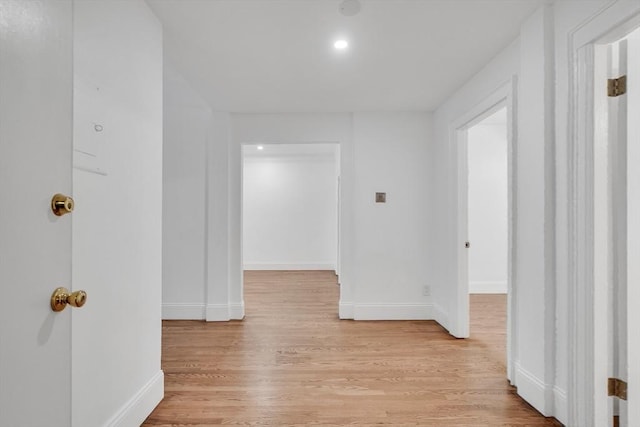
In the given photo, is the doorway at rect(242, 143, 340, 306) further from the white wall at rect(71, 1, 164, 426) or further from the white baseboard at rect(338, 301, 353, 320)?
the white wall at rect(71, 1, 164, 426)

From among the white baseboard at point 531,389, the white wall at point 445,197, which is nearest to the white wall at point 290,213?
the white wall at point 445,197

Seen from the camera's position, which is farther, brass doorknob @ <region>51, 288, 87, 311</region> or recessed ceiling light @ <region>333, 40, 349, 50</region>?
recessed ceiling light @ <region>333, 40, 349, 50</region>

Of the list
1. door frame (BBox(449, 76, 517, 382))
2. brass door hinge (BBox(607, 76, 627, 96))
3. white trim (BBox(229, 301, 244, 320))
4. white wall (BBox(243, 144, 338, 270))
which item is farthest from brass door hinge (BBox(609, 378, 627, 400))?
white wall (BBox(243, 144, 338, 270))

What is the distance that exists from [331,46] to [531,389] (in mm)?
2545

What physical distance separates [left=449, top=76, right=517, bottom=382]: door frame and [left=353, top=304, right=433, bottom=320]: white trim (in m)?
0.55

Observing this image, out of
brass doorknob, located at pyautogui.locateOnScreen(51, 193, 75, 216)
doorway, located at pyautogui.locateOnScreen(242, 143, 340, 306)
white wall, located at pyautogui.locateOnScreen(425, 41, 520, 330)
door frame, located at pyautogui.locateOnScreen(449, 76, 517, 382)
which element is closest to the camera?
brass doorknob, located at pyautogui.locateOnScreen(51, 193, 75, 216)

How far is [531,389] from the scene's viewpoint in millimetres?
2041

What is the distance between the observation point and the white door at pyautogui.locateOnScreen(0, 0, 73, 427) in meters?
0.70

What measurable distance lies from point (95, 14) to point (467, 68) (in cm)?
253

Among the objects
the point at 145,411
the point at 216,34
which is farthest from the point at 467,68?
the point at 145,411

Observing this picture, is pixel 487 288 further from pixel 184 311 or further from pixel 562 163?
→ pixel 184 311

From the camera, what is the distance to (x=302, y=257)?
7512 millimetres

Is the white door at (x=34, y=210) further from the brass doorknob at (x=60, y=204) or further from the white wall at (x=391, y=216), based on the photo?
the white wall at (x=391, y=216)

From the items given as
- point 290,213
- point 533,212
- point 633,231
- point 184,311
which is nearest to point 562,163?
point 533,212
